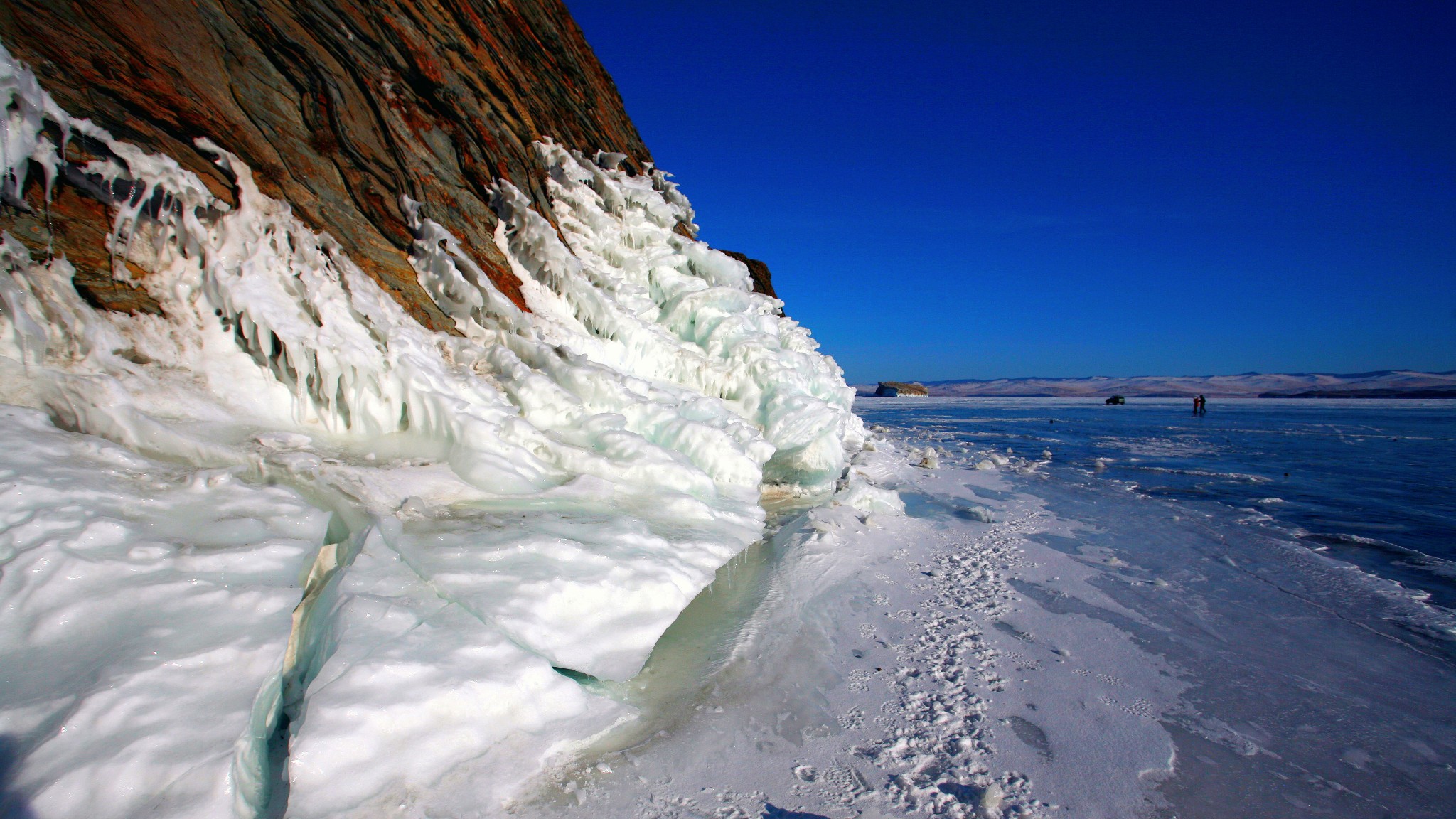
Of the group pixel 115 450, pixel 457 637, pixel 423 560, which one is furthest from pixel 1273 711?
pixel 115 450

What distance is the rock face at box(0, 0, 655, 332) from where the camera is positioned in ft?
13.2

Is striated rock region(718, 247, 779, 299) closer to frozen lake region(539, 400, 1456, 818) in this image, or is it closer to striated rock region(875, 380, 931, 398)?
frozen lake region(539, 400, 1456, 818)

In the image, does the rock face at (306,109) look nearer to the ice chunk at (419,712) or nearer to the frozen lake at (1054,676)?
the ice chunk at (419,712)

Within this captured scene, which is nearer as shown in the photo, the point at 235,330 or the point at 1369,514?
the point at 235,330

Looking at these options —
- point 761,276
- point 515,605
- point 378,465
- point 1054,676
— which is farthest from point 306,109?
point 761,276

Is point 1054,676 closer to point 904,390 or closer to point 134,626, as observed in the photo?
point 134,626

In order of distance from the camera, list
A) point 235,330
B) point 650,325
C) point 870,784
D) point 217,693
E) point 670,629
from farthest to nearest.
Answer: point 650,325 < point 235,330 < point 670,629 < point 870,784 < point 217,693

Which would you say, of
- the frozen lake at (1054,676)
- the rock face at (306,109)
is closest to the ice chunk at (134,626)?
the frozen lake at (1054,676)

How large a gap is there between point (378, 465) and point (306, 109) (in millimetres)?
4083

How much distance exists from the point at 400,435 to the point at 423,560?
2.13 meters

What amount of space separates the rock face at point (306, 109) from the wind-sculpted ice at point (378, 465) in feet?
0.55

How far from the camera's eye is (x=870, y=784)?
8.29 feet

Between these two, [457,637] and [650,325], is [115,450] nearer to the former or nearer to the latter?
[457,637]

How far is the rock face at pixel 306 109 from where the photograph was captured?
4.03 meters
